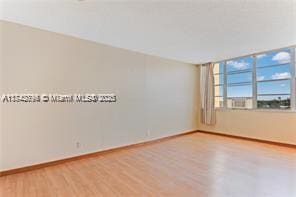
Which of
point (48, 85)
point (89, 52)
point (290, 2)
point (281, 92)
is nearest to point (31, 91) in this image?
point (48, 85)

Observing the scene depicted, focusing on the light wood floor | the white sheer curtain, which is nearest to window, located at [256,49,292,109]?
the light wood floor

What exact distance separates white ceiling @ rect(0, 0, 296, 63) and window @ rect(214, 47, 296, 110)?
2.25ft

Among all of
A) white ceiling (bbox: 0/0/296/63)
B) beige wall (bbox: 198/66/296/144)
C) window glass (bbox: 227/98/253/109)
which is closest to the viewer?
white ceiling (bbox: 0/0/296/63)

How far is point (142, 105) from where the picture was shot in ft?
16.3

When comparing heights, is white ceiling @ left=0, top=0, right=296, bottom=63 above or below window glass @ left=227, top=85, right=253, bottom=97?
above

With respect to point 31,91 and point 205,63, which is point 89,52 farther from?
point 205,63

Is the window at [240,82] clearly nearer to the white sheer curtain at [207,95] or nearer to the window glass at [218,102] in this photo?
the window glass at [218,102]

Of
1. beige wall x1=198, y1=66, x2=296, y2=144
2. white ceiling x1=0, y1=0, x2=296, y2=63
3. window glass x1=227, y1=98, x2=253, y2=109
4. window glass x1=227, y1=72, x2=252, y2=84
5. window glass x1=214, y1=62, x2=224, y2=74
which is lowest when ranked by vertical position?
beige wall x1=198, y1=66, x2=296, y2=144

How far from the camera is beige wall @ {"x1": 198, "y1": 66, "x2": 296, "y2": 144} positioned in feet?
14.9

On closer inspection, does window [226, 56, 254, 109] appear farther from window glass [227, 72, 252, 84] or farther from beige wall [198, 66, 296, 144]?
beige wall [198, 66, 296, 144]

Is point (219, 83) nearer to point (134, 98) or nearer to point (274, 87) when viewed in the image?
point (274, 87)

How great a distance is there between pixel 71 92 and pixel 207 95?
175 inches

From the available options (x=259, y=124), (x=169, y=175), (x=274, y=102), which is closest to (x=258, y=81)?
(x=274, y=102)

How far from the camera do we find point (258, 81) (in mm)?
5297
